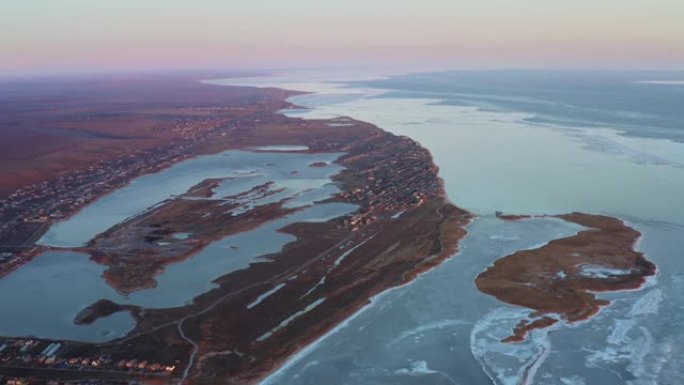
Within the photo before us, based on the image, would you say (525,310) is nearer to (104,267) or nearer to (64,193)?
(104,267)

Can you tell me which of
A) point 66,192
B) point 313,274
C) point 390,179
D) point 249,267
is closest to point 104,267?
point 249,267

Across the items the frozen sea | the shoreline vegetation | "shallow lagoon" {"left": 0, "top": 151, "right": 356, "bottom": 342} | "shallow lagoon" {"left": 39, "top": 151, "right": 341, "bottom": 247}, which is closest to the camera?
the frozen sea

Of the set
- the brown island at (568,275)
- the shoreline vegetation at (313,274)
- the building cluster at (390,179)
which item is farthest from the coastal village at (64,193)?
the brown island at (568,275)

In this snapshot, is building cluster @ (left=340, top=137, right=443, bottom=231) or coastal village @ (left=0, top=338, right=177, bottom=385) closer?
coastal village @ (left=0, top=338, right=177, bottom=385)

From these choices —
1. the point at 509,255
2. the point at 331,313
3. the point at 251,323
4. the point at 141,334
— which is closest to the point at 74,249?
the point at 141,334

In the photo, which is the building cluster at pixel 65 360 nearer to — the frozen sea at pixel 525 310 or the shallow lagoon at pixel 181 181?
the frozen sea at pixel 525 310

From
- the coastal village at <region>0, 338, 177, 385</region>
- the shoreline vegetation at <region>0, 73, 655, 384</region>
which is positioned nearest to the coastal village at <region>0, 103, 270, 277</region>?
the shoreline vegetation at <region>0, 73, 655, 384</region>

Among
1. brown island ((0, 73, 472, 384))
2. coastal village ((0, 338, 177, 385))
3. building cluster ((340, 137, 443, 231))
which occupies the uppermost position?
building cluster ((340, 137, 443, 231))

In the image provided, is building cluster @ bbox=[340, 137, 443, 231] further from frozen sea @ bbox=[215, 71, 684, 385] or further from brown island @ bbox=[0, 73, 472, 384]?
frozen sea @ bbox=[215, 71, 684, 385]
